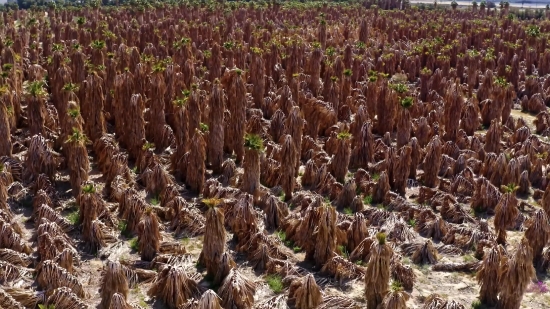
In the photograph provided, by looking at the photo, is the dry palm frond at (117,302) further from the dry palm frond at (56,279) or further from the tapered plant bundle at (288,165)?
the tapered plant bundle at (288,165)

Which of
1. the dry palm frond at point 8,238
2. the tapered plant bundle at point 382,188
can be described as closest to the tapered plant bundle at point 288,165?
the tapered plant bundle at point 382,188

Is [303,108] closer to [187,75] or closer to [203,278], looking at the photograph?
[187,75]

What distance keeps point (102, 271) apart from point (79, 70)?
16702 mm

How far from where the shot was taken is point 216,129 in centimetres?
2422

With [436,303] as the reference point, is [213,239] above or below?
above

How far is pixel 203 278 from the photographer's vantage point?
1686cm

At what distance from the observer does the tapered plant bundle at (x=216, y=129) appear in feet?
77.4

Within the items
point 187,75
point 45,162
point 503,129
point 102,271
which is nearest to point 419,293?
point 102,271

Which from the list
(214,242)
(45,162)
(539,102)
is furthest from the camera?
(539,102)

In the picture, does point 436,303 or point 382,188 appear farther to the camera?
point 382,188

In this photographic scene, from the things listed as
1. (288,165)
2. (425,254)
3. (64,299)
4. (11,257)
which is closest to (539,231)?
(425,254)

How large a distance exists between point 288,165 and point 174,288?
325 inches

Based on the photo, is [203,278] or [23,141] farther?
[23,141]

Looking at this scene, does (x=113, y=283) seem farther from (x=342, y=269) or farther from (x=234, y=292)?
(x=342, y=269)
